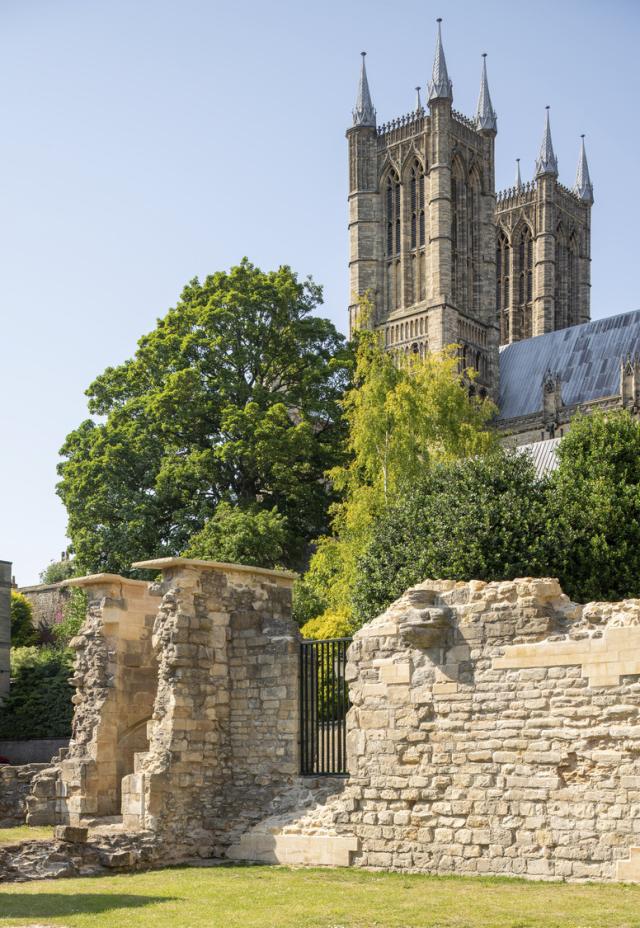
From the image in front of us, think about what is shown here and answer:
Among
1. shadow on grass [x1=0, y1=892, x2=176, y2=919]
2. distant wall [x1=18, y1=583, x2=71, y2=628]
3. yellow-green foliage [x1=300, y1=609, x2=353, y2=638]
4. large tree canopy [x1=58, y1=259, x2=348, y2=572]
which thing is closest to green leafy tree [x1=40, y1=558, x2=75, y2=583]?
distant wall [x1=18, y1=583, x2=71, y2=628]

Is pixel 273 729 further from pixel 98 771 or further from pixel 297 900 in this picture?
pixel 297 900

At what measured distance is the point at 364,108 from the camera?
243 ft

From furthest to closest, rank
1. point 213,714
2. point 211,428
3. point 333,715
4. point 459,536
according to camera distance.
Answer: point 211,428
point 459,536
point 213,714
point 333,715

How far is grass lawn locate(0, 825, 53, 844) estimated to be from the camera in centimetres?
1622

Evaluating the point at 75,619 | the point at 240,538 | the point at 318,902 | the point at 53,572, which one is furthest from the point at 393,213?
the point at 318,902

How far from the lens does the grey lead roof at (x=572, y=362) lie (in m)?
65.5

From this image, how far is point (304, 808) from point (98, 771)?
11.9 ft

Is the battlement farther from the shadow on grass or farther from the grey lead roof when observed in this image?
the shadow on grass

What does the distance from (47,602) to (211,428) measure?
14326mm

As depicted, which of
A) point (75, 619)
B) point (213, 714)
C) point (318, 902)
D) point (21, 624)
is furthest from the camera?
point (21, 624)

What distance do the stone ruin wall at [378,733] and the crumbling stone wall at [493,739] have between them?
19 mm

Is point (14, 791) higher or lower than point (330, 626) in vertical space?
lower

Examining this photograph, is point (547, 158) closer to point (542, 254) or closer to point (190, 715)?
point (542, 254)

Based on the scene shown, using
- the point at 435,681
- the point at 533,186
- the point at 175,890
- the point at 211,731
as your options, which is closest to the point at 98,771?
the point at 211,731
